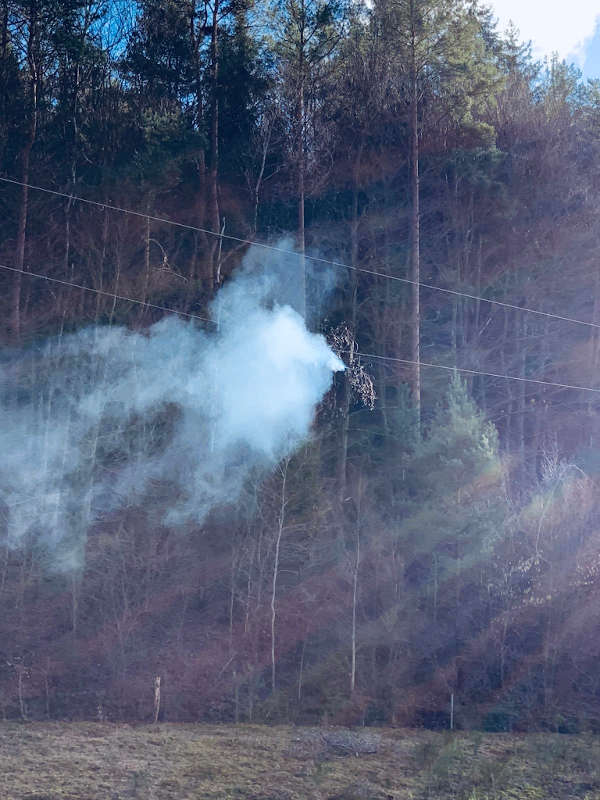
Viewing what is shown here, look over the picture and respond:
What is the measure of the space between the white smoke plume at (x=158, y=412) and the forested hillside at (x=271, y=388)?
7 cm

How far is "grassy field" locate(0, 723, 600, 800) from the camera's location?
10.3m

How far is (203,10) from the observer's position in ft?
57.6

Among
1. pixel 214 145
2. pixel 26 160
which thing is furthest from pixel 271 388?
pixel 26 160

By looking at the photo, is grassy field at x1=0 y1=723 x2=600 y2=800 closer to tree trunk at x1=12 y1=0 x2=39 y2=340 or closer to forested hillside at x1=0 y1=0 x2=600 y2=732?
forested hillside at x1=0 y1=0 x2=600 y2=732

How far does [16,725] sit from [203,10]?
52.2 ft

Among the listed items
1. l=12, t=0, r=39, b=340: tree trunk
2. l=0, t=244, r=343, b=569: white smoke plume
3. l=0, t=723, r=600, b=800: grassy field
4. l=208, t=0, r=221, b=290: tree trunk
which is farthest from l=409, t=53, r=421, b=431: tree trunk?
l=12, t=0, r=39, b=340: tree trunk

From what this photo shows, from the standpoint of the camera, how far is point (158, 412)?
17516 millimetres

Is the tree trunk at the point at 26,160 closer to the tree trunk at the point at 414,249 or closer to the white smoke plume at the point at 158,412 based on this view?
the white smoke plume at the point at 158,412

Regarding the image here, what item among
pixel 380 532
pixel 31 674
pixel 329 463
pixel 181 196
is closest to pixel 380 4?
pixel 181 196

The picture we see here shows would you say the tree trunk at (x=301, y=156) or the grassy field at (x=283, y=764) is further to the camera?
the tree trunk at (x=301, y=156)

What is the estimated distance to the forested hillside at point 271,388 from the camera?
603 inches

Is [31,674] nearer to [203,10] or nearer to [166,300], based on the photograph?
[166,300]

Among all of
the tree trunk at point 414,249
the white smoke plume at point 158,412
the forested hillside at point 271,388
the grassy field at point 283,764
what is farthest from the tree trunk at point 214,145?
the grassy field at point 283,764

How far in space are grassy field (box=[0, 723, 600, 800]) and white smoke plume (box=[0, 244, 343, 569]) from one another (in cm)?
509
